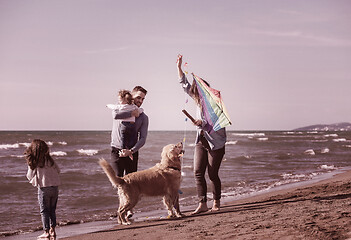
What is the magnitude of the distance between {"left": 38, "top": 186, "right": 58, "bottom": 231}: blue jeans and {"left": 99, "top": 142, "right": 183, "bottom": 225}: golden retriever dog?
2.51 ft

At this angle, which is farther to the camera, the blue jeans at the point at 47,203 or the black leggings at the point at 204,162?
the black leggings at the point at 204,162

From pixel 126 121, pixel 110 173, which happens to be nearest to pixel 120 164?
pixel 110 173

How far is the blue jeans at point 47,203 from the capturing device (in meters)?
5.38

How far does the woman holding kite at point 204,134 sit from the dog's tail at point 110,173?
5.33 feet

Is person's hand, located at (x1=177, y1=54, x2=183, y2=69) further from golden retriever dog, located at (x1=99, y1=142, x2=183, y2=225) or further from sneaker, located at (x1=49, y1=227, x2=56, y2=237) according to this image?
sneaker, located at (x1=49, y1=227, x2=56, y2=237)

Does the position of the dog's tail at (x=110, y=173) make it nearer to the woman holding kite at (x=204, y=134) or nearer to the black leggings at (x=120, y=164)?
the black leggings at (x=120, y=164)

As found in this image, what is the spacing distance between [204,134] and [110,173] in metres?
1.82

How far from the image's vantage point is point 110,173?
222 inches

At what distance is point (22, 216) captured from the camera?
8.05 m

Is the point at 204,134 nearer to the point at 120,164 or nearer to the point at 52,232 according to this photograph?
the point at 120,164

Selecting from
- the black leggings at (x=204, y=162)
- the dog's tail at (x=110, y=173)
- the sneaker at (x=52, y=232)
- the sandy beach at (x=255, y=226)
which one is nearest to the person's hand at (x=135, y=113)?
the dog's tail at (x=110, y=173)

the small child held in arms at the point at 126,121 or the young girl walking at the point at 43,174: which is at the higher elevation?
the small child held in arms at the point at 126,121

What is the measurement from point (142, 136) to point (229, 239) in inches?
91.7

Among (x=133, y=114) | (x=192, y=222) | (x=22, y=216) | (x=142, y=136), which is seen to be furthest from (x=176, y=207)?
(x=22, y=216)
